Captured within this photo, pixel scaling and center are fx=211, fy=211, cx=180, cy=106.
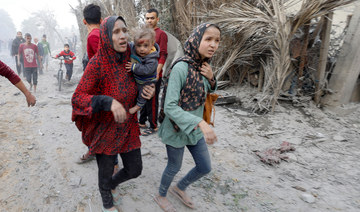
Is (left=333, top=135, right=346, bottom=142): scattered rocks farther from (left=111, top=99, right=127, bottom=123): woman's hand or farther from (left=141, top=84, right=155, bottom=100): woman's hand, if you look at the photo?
(left=111, top=99, right=127, bottom=123): woman's hand

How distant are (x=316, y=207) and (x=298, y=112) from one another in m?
2.68

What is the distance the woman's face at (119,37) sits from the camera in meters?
1.49

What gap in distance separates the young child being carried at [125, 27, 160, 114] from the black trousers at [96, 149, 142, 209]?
39 centimetres

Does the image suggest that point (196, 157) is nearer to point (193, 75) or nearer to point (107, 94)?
point (193, 75)

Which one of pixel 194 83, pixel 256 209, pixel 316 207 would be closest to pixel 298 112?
pixel 316 207

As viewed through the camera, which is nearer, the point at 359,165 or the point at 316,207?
the point at 316,207

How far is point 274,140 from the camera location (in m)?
3.77

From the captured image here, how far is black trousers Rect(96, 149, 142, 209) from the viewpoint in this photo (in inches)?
67.4

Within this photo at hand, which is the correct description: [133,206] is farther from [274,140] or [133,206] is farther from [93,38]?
[274,140]

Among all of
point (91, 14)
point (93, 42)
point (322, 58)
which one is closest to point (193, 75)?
point (93, 42)

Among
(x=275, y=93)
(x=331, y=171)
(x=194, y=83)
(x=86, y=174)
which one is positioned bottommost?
(x=86, y=174)

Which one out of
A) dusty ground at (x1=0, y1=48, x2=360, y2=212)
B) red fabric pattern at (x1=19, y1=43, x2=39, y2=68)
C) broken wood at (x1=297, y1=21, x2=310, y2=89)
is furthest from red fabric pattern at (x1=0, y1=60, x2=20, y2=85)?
red fabric pattern at (x1=19, y1=43, x2=39, y2=68)

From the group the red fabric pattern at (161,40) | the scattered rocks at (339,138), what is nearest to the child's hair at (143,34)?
the red fabric pattern at (161,40)

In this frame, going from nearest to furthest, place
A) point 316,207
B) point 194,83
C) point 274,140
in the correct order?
point 194,83 < point 316,207 < point 274,140
